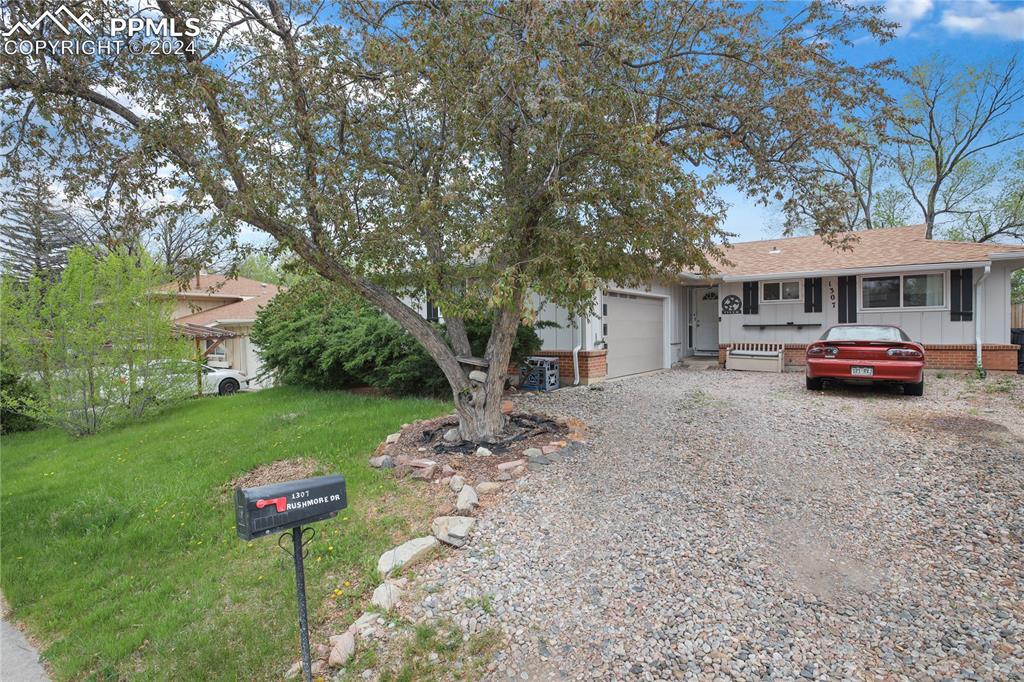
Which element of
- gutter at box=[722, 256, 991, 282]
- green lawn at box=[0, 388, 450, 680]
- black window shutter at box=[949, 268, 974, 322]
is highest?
gutter at box=[722, 256, 991, 282]

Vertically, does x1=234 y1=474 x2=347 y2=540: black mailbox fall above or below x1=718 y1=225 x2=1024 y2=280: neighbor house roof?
below

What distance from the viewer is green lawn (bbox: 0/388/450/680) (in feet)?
9.94

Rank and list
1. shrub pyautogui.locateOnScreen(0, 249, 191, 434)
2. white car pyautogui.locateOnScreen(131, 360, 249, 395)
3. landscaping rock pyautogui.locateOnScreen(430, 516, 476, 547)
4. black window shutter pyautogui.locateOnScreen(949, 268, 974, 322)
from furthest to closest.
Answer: black window shutter pyautogui.locateOnScreen(949, 268, 974, 322), white car pyautogui.locateOnScreen(131, 360, 249, 395), shrub pyautogui.locateOnScreen(0, 249, 191, 434), landscaping rock pyautogui.locateOnScreen(430, 516, 476, 547)

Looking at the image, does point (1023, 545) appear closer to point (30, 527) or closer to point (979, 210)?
point (30, 527)

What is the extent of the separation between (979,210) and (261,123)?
1069 inches

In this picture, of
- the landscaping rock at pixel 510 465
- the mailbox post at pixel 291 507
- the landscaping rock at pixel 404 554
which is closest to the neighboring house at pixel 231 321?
the landscaping rock at pixel 510 465

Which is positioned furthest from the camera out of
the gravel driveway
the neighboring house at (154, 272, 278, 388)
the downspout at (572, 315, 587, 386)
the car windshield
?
the neighboring house at (154, 272, 278, 388)

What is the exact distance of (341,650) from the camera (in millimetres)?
2740

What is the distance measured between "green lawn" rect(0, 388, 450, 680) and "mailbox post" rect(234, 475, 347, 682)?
3.07ft

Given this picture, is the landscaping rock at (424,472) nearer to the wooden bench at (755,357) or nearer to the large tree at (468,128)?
the large tree at (468,128)

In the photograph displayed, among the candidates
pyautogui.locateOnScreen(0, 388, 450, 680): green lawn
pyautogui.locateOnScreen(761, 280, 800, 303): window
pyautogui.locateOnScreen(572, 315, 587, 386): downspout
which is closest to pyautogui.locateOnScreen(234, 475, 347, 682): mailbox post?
pyautogui.locateOnScreen(0, 388, 450, 680): green lawn

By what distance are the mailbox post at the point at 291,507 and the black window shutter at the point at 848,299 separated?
1357cm

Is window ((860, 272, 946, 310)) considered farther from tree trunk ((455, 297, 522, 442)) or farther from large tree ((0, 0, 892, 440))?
tree trunk ((455, 297, 522, 442))

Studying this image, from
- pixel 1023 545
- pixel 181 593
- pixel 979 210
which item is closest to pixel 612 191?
pixel 1023 545
